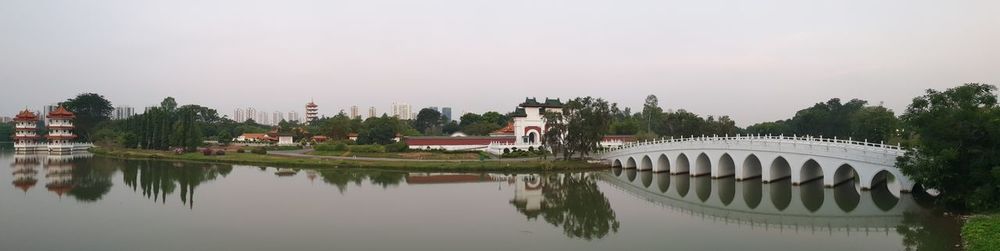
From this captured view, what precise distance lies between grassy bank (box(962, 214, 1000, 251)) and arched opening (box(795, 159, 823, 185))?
31.2 ft

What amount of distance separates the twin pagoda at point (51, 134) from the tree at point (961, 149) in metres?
68.1

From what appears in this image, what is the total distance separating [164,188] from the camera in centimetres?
2638

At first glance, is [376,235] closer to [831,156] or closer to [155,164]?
[831,156]

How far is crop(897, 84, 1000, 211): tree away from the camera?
15.8 meters

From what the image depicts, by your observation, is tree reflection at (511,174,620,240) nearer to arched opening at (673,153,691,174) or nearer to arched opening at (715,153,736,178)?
arched opening at (673,153,691,174)

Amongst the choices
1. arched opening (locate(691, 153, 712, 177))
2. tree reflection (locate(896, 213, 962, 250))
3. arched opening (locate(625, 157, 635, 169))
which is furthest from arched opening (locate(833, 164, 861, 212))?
arched opening (locate(625, 157, 635, 169))

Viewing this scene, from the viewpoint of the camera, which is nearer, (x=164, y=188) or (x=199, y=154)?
(x=164, y=188)

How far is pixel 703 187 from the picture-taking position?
86.0 feet

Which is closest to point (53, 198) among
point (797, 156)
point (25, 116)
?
point (797, 156)

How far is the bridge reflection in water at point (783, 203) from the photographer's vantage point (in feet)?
54.9

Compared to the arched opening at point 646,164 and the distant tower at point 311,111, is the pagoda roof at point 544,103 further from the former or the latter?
the distant tower at point 311,111

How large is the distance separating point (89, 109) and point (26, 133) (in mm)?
14060

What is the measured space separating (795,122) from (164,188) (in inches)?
2137

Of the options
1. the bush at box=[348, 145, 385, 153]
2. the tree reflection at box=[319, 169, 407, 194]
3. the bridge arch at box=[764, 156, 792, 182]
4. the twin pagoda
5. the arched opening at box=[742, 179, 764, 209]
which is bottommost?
the arched opening at box=[742, 179, 764, 209]
